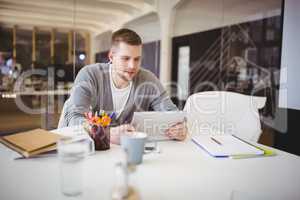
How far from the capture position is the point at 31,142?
3.55 feet

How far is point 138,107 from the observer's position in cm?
178

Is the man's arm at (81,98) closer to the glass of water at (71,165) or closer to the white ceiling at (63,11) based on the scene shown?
the glass of water at (71,165)

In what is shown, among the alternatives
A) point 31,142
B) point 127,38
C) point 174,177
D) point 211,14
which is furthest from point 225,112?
point 211,14

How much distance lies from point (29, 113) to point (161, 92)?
2336 mm

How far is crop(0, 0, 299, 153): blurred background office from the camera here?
116 inches

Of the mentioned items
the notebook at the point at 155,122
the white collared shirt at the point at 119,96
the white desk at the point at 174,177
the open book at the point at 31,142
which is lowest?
the white desk at the point at 174,177

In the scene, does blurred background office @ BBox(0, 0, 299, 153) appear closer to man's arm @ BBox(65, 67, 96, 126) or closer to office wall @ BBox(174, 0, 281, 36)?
office wall @ BBox(174, 0, 281, 36)

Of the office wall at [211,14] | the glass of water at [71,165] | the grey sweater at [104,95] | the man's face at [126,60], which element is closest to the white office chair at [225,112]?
the grey sweater at [104,95]

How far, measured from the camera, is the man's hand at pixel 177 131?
1.30 m

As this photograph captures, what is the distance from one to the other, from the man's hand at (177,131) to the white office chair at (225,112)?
0.44 metres

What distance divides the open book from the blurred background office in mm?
1586

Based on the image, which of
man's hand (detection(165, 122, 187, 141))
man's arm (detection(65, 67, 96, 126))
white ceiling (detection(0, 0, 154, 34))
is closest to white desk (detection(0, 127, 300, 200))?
man's hand (detection(165, 122, 187, 141))

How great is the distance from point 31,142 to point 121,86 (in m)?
0.82

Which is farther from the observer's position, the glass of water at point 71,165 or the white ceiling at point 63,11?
the white ceiling at point 63,11
